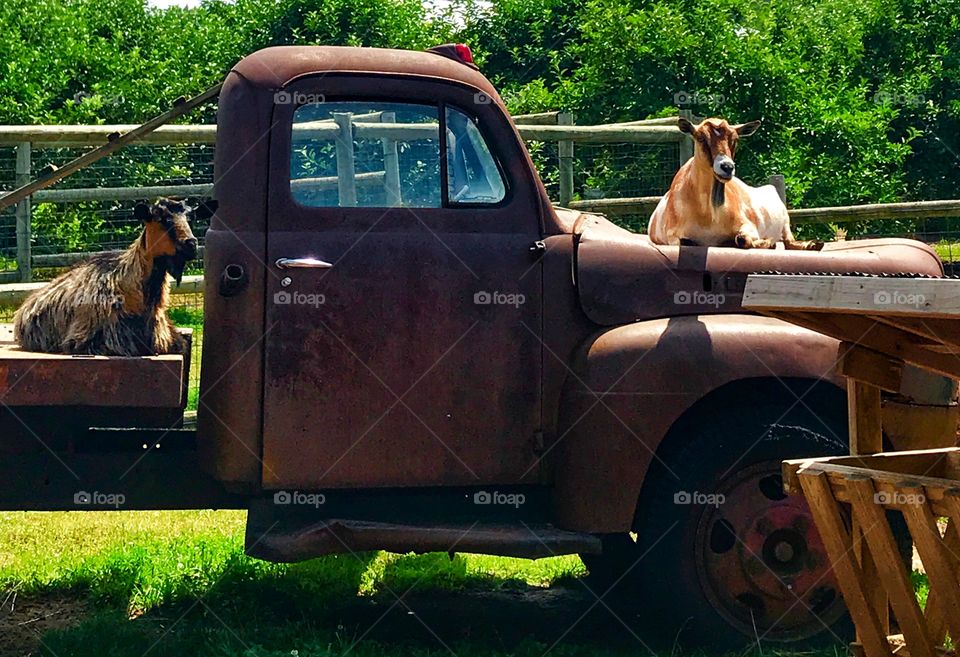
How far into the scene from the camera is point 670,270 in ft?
17.4

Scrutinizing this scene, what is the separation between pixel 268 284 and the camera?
5.02 meters

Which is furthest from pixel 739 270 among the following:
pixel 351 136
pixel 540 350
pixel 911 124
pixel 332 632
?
pixel 911 124

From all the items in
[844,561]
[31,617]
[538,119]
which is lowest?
[31,617]

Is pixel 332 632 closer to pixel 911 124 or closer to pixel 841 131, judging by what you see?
pixel 841 131

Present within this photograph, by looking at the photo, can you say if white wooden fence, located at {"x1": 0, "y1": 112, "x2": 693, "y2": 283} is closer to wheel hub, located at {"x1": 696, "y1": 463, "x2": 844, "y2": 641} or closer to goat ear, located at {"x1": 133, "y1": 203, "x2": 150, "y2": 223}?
goat ear, located at {"x1": 133, "y1": 203, "x2": 150, "y2": 223}

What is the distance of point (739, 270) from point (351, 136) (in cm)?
165

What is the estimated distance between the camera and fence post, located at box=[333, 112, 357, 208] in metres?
5.24

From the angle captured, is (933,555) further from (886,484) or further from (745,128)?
(745,128)

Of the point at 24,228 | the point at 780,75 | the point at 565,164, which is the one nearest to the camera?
the point at 24,228

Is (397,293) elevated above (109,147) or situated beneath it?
situated beneath

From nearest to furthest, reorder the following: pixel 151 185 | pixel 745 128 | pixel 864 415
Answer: pixel 864 415
pixel 745 128
pixel 151 185

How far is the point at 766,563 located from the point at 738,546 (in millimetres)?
129

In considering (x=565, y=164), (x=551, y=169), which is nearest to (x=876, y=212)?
(x=565, y=164)

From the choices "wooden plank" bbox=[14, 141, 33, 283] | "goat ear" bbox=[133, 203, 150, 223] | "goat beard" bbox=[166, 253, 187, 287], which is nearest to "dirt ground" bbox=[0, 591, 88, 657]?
"goat beard" bbox=[166, 253, 187, 287]
